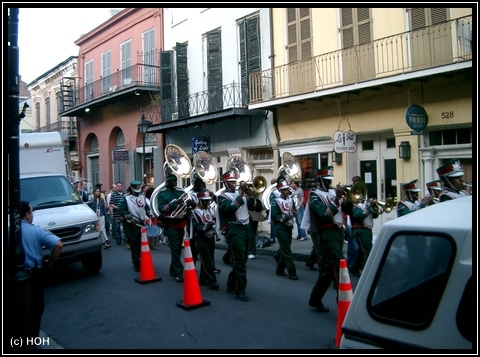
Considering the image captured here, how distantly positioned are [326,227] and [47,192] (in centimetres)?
597

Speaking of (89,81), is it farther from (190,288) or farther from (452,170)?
(452,170)

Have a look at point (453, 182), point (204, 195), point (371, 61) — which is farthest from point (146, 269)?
point (371, 61)

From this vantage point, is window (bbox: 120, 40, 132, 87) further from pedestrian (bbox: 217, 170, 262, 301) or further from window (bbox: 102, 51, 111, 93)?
pedestrian (bbox: 217, 170, 262, 301)

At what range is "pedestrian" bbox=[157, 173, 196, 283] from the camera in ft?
29.1

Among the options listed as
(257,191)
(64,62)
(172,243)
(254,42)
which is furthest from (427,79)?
(64,62)

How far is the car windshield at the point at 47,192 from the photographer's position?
945 centimetres

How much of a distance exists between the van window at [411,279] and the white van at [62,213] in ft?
23.6

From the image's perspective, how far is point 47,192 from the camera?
9773 millimetres

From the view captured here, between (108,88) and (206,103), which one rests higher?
(108,88)

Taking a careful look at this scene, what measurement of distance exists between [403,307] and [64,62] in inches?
1169

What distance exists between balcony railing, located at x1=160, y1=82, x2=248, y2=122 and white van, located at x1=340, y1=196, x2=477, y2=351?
13561 mm

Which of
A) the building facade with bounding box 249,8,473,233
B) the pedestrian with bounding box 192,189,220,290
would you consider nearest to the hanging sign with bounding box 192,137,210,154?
the building facade with bounding box 249,8,473,233

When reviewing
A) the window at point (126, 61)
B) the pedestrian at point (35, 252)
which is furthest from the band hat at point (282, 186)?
the window at point (126, 61)

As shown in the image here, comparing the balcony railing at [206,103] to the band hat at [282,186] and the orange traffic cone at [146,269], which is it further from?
the orange traffic cone at [146,269]
